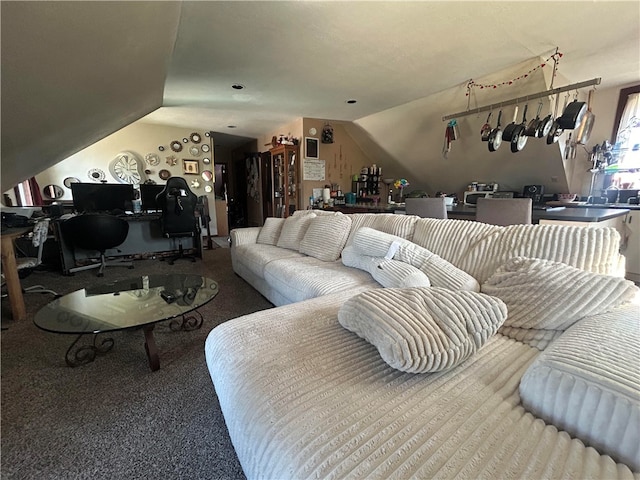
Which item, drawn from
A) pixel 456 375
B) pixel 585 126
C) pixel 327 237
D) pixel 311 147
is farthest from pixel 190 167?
pixel 585 126

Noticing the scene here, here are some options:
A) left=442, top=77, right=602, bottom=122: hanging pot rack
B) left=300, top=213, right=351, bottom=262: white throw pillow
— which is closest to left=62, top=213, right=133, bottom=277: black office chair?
left=300, top=213, right=351, bottom=262: white throw pillow

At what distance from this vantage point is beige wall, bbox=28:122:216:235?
4641 mm

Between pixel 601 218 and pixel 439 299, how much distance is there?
2256 millimetres

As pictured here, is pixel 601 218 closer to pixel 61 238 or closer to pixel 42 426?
pixel 42 426

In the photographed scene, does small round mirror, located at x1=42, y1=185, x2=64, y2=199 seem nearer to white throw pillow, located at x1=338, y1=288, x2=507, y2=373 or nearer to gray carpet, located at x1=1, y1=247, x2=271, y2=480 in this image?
gray carpet, located at x1=1, y1=247, x2=271, y2=480

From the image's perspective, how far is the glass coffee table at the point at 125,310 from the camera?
1.48 meters

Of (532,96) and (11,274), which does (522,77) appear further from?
(11,274)

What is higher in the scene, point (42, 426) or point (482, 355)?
point (482, 355)

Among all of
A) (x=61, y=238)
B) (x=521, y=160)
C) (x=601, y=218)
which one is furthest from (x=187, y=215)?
(x=521, y=160)

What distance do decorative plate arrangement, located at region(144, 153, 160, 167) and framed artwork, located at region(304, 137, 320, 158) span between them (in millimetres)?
2949

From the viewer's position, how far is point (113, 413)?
1.29 metres

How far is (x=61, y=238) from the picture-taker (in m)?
3.36

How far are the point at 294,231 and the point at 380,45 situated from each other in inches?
72.4

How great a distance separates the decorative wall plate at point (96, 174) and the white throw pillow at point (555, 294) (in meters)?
6.14
